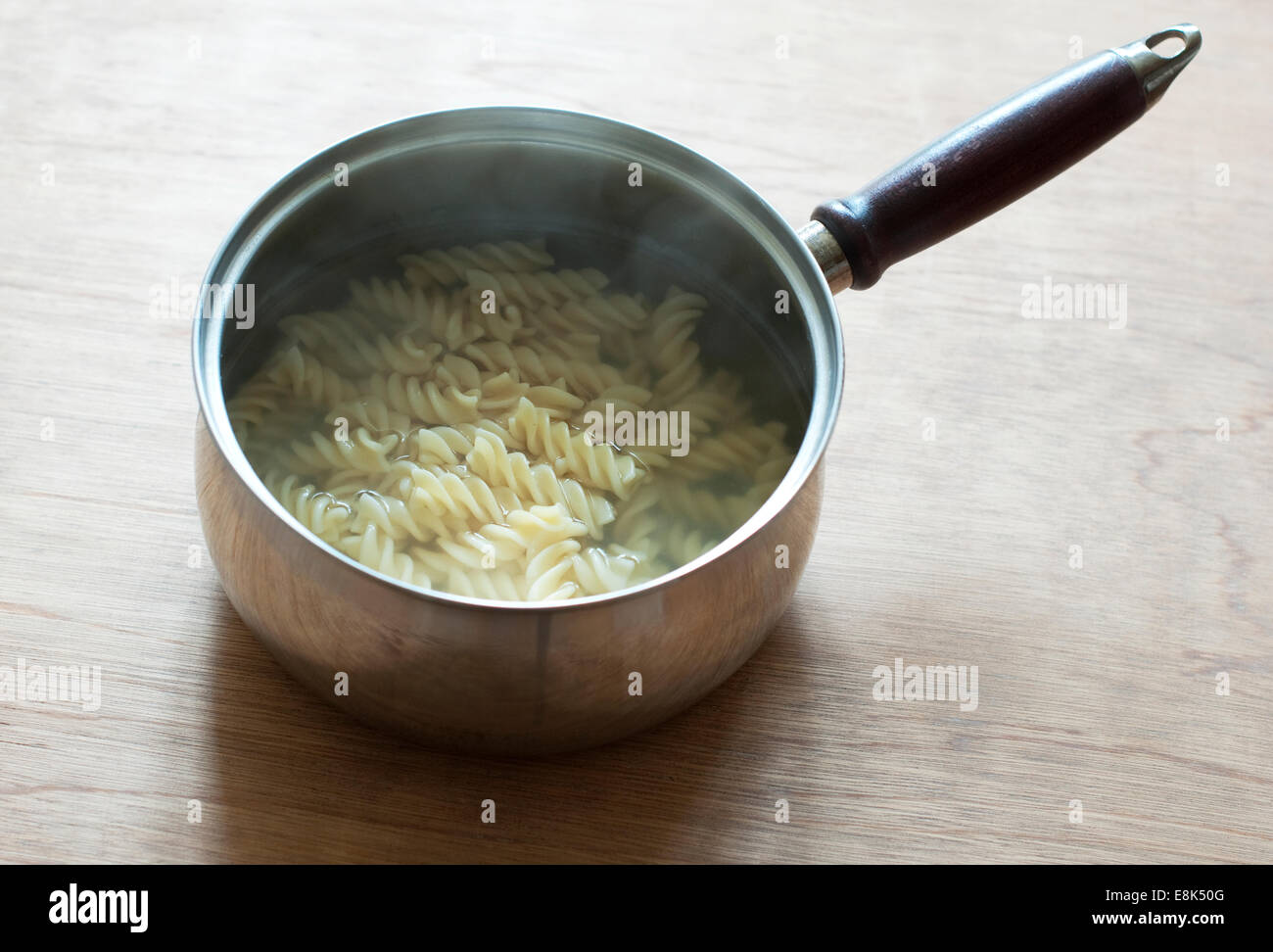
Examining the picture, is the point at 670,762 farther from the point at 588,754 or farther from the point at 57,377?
the point at 57,377

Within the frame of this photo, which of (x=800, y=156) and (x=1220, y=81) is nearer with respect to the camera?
(x=800, y=156)

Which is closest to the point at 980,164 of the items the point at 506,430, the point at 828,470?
the point at 828,470

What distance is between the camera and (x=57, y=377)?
3.68ft

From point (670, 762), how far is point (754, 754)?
0.06 metres

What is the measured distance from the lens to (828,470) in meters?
1.14

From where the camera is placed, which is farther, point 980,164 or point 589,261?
point 589,261

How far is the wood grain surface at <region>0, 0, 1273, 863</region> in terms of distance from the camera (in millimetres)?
951

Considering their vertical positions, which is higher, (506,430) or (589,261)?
(589,261)

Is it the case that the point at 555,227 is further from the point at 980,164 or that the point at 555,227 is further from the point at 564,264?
the point at 980,164

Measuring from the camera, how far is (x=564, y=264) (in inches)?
46.4

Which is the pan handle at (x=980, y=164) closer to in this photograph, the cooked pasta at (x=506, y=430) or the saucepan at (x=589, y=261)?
the saucepan at (x=589, y=261)

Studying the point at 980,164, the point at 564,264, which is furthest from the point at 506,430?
Result: the point at 980,164

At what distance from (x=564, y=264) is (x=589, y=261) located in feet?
0.07

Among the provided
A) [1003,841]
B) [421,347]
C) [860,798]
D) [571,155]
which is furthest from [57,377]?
[1003,841]
